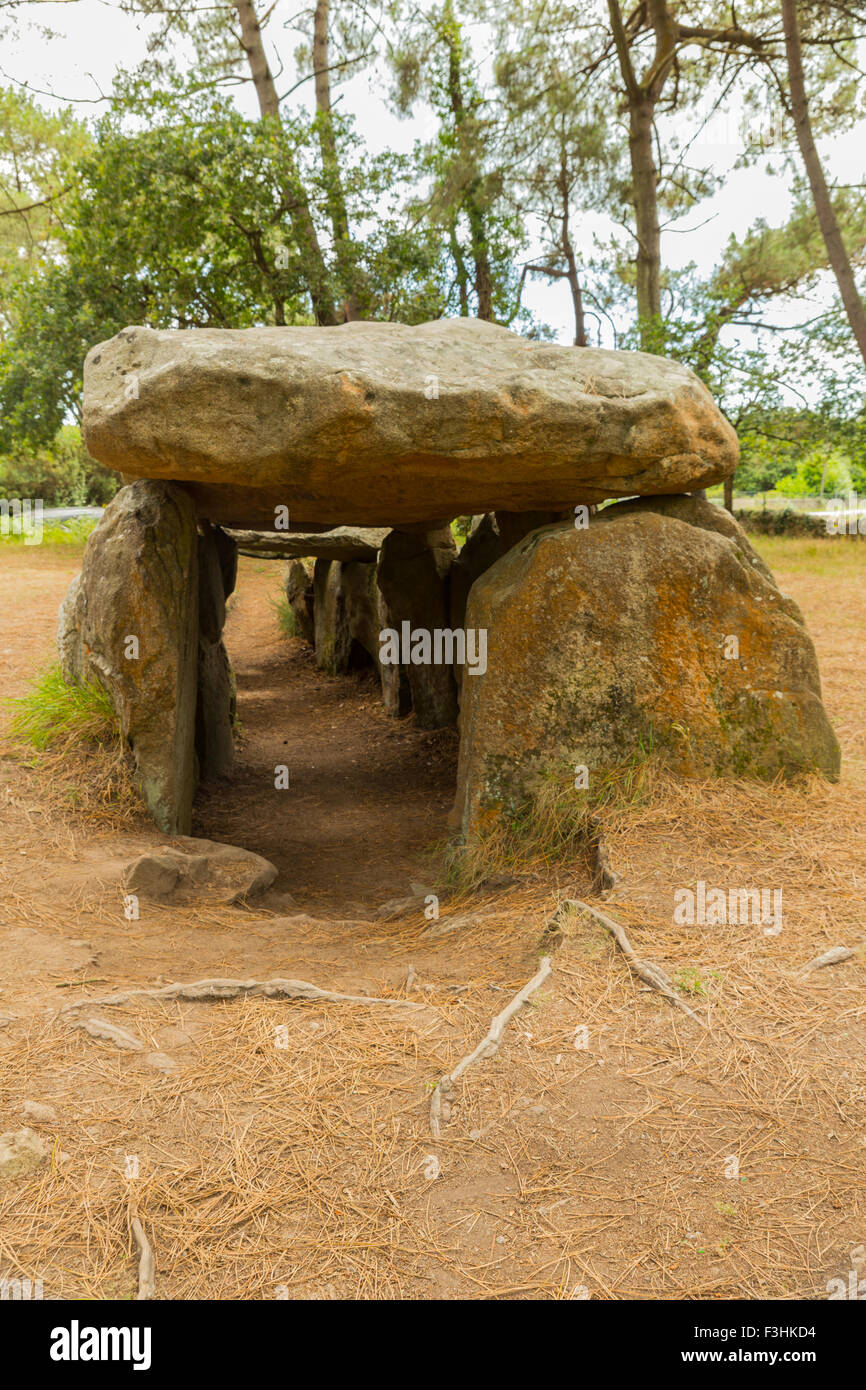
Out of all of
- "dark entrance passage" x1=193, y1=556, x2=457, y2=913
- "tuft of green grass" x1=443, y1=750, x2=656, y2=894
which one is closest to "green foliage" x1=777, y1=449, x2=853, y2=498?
"dark entrance passage" x1=193, y1=556, x2=457, y2=913

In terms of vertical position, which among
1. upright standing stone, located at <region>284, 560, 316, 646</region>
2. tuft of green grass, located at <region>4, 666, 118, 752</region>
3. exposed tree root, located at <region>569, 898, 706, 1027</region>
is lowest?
exposed tree root, located at <region>569, 898, 706, 1027</region>

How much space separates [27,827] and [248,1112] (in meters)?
2.56

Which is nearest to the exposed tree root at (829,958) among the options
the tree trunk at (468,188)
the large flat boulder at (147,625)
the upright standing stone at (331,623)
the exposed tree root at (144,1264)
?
the exposed tree root at (144,1264)

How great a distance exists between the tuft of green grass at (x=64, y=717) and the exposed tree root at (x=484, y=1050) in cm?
304

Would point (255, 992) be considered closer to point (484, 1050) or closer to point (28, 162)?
point (484, 1050)

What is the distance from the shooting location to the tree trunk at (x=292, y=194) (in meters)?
10.8

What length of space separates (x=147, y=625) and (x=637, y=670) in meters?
2.49

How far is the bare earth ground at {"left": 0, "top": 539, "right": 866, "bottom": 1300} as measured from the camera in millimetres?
2086

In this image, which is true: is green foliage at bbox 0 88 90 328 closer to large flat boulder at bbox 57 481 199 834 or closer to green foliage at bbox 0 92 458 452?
green foliage at bbox 0 92 458 452

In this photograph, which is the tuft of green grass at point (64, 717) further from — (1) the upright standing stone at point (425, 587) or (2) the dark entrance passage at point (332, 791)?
(1) the upright standing stone at point (425, 587)

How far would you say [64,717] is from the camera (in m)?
5.43

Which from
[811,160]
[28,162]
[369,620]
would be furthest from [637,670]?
Result: [28,162]

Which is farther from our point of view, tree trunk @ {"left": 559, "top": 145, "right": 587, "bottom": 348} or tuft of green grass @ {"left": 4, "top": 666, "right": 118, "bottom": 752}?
tree trunk @ {"left": 559, "top": 145, "right": 587, "bottom": 348}

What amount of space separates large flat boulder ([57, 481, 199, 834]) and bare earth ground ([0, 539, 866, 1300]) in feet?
2.01
